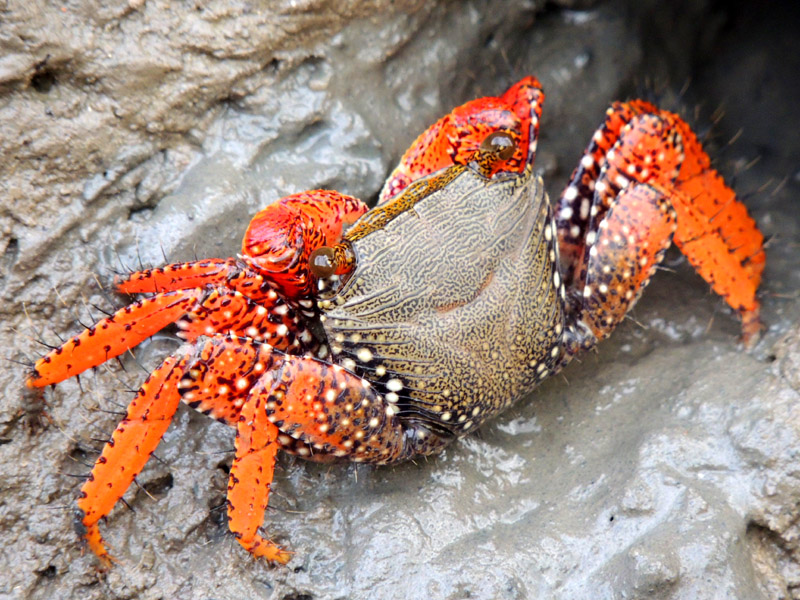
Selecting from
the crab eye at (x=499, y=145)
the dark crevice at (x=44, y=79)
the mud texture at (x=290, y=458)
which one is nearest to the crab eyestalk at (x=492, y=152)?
the crab eye at (x=499, y=145)

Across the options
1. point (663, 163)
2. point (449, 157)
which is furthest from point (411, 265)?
point (663, 163)

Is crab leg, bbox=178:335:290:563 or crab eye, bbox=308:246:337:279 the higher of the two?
crab eye, bbox=308:246:337:279

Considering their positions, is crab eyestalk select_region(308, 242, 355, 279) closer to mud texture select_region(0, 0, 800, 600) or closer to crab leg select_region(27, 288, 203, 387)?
crab leg select_region(27, 288, 203, 387)

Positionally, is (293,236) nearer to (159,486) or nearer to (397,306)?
(397,306)

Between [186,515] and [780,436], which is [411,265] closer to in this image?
[186,515]

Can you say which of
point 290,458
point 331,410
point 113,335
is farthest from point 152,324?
point 290,458

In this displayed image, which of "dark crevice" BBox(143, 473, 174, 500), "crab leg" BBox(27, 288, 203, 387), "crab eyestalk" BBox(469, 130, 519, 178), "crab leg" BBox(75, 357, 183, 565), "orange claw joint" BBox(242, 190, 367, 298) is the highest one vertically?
"crab eyestalk" BBox(469, 130, 519, 178)


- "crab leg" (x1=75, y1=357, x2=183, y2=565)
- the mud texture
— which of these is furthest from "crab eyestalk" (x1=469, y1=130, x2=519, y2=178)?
"crab leg" (x1=75, y1=357, x2=183, y2=565)

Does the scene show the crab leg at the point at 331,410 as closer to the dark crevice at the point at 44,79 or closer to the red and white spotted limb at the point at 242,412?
the red and white spotted limb at the point at 242,412
